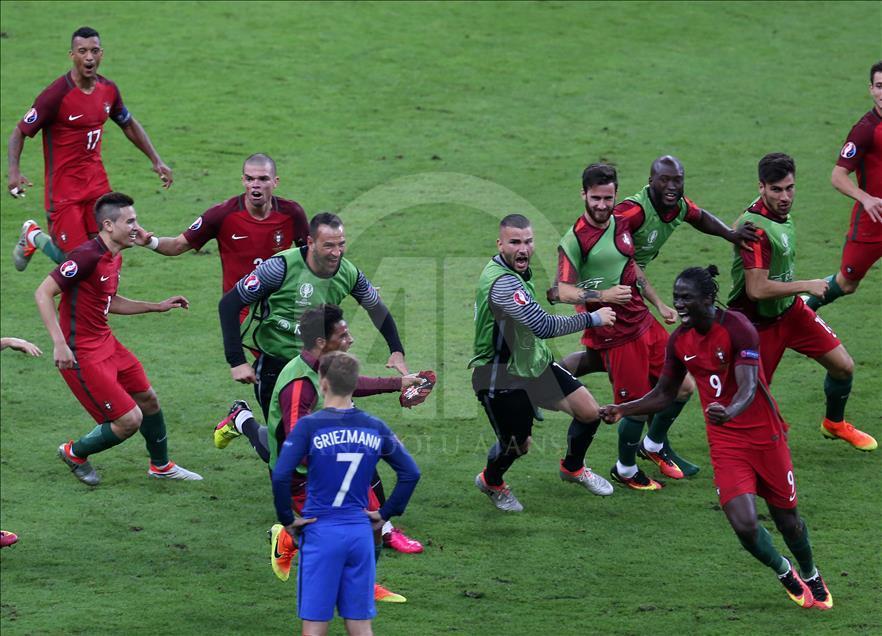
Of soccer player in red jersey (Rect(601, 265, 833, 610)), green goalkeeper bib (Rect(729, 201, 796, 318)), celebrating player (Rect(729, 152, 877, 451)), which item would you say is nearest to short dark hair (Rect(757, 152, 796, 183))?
celebrating player (Rect(729, 152, 877, 451))

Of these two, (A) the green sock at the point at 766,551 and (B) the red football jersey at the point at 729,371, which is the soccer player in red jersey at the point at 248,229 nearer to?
(B) the red football jersey at the point at 729,371

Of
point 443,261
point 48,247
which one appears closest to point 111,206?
point 48,247

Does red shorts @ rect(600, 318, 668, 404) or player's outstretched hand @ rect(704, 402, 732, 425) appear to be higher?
player's outstretched hand @ rect(704, 402, 732, 425)

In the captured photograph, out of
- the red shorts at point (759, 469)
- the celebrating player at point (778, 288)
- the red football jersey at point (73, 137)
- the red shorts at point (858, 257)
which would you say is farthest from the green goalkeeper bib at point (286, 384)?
the red shorts at point (858, 257)

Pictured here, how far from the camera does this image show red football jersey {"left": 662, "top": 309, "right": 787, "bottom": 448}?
772 centimetres

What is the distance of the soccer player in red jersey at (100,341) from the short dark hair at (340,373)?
292 cm

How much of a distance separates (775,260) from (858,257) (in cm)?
220

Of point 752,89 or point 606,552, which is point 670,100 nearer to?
point 752,89

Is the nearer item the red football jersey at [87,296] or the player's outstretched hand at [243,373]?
A: the player's outstretched hand at [243,373]

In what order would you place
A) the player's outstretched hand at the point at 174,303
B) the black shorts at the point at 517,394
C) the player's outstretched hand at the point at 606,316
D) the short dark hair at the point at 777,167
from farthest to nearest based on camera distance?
the player's outstretched hand at the point at 174,303, the black shorts at the point at 517,394, the short dark hair at the point at 777,167, the player's outstretched hand at the point at 606,316

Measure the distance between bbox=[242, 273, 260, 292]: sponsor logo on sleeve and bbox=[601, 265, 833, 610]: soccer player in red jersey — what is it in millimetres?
2754

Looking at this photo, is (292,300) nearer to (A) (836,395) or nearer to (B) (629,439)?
(B) (629,439)

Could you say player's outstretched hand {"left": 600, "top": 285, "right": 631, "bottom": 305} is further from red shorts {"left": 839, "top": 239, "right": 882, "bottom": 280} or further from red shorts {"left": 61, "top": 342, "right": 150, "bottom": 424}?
red shorts {"left": 61, "top": 342, "right": 150, "bottom": 424}

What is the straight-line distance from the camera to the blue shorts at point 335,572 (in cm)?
673
